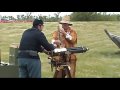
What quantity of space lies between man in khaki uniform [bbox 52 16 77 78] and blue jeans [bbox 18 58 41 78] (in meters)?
0.48

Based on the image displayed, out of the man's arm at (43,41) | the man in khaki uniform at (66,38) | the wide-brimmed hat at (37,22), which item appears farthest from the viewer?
the man in khaki uniform at (66,38)

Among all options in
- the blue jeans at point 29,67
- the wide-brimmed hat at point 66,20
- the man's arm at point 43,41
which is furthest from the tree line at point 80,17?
the blue jeans at point 29,67

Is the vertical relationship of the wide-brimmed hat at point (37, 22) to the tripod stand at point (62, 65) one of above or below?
above

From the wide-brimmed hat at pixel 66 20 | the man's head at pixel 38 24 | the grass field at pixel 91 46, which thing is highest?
the wide-brimmed hat at pixel 66 20

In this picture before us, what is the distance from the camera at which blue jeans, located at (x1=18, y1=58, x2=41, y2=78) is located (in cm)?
373

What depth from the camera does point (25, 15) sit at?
423cm

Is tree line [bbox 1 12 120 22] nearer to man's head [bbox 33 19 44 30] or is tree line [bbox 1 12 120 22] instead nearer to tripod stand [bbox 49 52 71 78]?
man's head [bbox 33 19 44 30]

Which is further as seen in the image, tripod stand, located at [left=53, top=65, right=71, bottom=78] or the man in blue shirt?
tripod stand, located at [left=53, top=65, right=71, bottom=78]

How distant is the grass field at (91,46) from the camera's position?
13.6 feet

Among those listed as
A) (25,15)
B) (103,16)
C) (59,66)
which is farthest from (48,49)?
(103,16)

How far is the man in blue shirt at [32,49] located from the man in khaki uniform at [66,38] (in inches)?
14.7

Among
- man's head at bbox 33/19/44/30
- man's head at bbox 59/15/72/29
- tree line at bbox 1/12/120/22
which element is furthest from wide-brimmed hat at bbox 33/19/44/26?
man's head at bbox 59/15/72/29

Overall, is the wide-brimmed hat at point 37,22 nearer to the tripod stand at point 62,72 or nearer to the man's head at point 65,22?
the man's head at point 65,22
